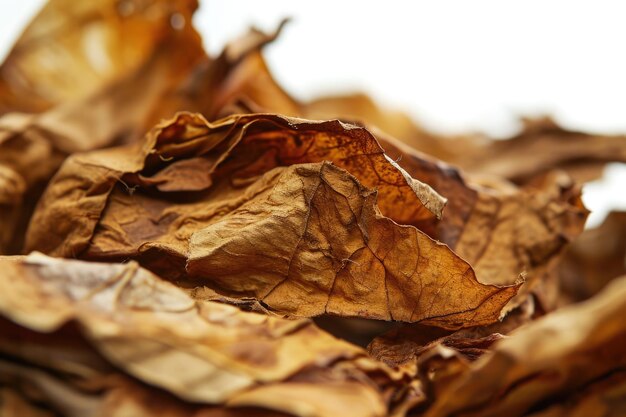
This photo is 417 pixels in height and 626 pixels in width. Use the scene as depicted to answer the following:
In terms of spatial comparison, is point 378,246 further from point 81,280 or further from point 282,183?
point 81,280

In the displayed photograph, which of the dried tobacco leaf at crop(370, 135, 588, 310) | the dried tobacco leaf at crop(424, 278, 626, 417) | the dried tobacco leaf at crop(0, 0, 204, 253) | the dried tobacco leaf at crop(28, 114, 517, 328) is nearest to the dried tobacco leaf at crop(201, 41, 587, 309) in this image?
the dried tobacco leaf at crop(370, 135, 588, 310)

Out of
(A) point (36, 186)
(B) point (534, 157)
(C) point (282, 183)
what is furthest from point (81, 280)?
(B) point (534, 157)

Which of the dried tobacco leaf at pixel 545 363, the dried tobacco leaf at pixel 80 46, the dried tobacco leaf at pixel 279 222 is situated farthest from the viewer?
the dried tobacco leaf at pixel 80 46

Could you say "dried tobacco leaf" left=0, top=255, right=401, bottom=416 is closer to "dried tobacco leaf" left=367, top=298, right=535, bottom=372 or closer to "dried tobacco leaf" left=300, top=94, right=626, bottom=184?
"dried tobacco leaf" left=367, top=298, right=535, bottom=372

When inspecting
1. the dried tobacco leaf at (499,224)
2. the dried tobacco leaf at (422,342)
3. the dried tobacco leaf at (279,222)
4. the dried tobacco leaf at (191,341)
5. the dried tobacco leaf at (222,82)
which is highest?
the dried tobacco leaf at (222,82)

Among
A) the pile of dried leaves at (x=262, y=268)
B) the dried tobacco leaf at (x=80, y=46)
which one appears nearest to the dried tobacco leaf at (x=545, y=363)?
the pile of dried leaves at (x=262, y=268)

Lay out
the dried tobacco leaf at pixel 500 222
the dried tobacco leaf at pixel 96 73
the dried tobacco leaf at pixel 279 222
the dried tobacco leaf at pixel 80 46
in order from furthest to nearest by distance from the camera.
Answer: the dried tobacco leaf at pixel 80 46, the dried tobacco leaf at pixel 96 73, the dried tobacco leaf at pixel 500 222, the dried tobacco leaf at pixel 279 222

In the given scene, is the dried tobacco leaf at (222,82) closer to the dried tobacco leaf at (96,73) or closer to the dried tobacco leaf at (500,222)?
the dried tobacco leaf at (96,73)
